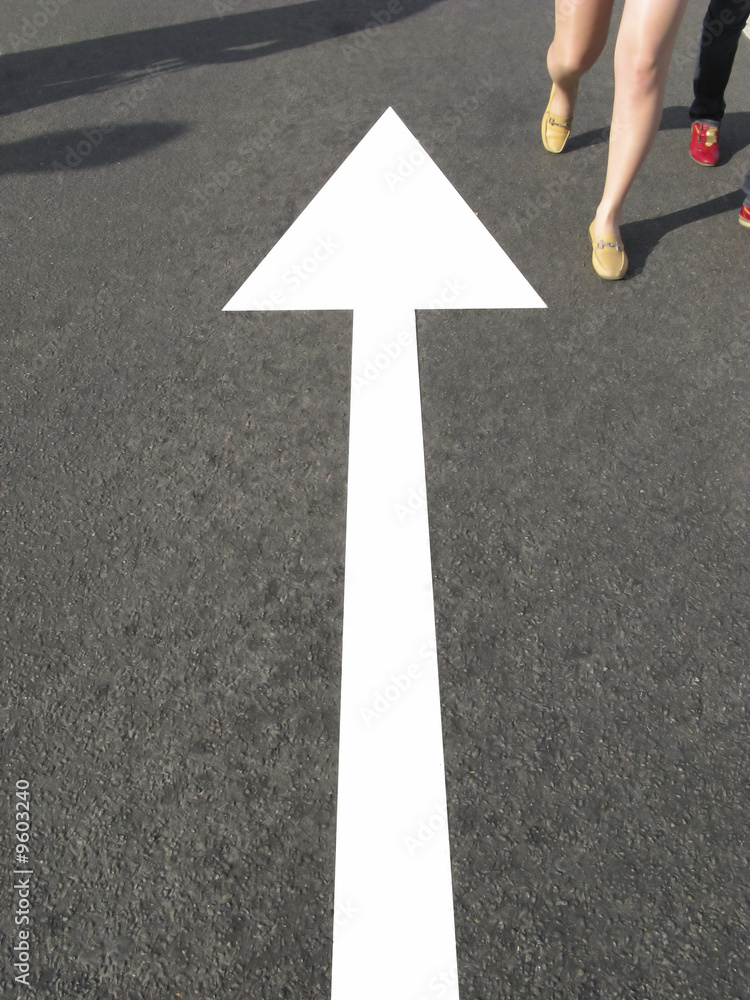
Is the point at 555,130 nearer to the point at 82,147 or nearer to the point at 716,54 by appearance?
the point at 716,54

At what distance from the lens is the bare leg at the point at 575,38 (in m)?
3.67

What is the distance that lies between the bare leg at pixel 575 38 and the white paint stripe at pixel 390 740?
1.92m

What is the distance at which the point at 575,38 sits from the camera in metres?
3.78

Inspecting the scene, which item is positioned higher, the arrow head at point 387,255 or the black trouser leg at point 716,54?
the black trouser leg at point 716,54

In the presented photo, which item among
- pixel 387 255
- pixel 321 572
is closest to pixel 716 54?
pixel 387 255

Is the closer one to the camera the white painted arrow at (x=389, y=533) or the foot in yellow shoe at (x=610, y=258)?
the white painted arrow at (x=389, y=533)

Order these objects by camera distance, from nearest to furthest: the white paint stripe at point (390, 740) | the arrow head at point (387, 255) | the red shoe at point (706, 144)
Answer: the white paint stripe at point (390, 740)
the arrow head at point (387, 255)
the red shoe at point (706, 144)

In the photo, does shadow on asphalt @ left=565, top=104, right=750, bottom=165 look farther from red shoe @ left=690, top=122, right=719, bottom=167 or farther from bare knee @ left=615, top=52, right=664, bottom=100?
bare knee @ left=615, top=52, right=664, bottom=100

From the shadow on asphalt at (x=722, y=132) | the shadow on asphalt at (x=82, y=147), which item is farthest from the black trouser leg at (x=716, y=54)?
the shadow on asphalt at (x=82, y=147)

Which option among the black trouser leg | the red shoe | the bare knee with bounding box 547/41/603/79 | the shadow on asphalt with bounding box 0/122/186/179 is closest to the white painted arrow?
the bare knee with bounding box 547/41/603/79

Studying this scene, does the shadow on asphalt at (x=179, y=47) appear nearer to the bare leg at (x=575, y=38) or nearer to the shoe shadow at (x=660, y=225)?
the bare leg at (x=575, y=38)

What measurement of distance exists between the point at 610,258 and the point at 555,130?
106cm

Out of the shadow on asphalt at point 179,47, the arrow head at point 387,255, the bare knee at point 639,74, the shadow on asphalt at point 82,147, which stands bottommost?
the arrow head at point 387,255

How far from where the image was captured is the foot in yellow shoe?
354 cm
